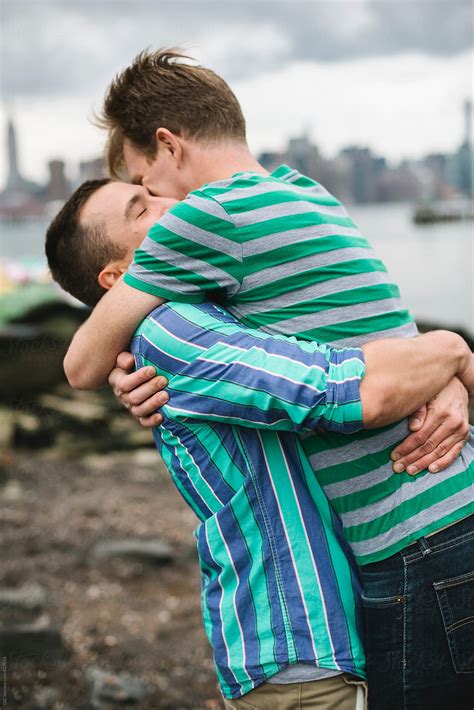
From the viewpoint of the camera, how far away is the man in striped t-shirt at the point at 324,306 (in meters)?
1.93

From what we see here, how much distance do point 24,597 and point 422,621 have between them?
171 inches

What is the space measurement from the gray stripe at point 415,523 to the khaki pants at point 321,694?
0.98 feet

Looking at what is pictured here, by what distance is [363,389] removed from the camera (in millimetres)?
1860

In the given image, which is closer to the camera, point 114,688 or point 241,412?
point 241,412

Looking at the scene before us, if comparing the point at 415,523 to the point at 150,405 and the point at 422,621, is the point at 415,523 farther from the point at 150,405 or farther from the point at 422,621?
the point at 150,405

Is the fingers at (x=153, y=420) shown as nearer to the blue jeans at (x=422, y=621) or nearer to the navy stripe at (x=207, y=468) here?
the navy stripe at (x=207, y=468)

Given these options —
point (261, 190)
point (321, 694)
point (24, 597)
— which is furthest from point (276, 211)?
point (24, 597)

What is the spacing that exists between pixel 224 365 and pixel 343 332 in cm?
31

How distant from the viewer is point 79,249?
7.64 feet

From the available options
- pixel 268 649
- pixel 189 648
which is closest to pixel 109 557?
pixel 189 648

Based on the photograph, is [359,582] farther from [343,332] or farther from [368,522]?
[343,332]

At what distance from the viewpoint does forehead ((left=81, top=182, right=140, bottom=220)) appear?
2.28m

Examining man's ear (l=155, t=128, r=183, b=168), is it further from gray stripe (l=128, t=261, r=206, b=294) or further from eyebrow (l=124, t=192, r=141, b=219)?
gray stripe (l=128, t=261, r=206, b=294)

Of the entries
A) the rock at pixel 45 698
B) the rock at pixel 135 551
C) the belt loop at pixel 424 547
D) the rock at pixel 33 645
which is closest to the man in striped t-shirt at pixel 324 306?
the belt loop at pixel 424 547
